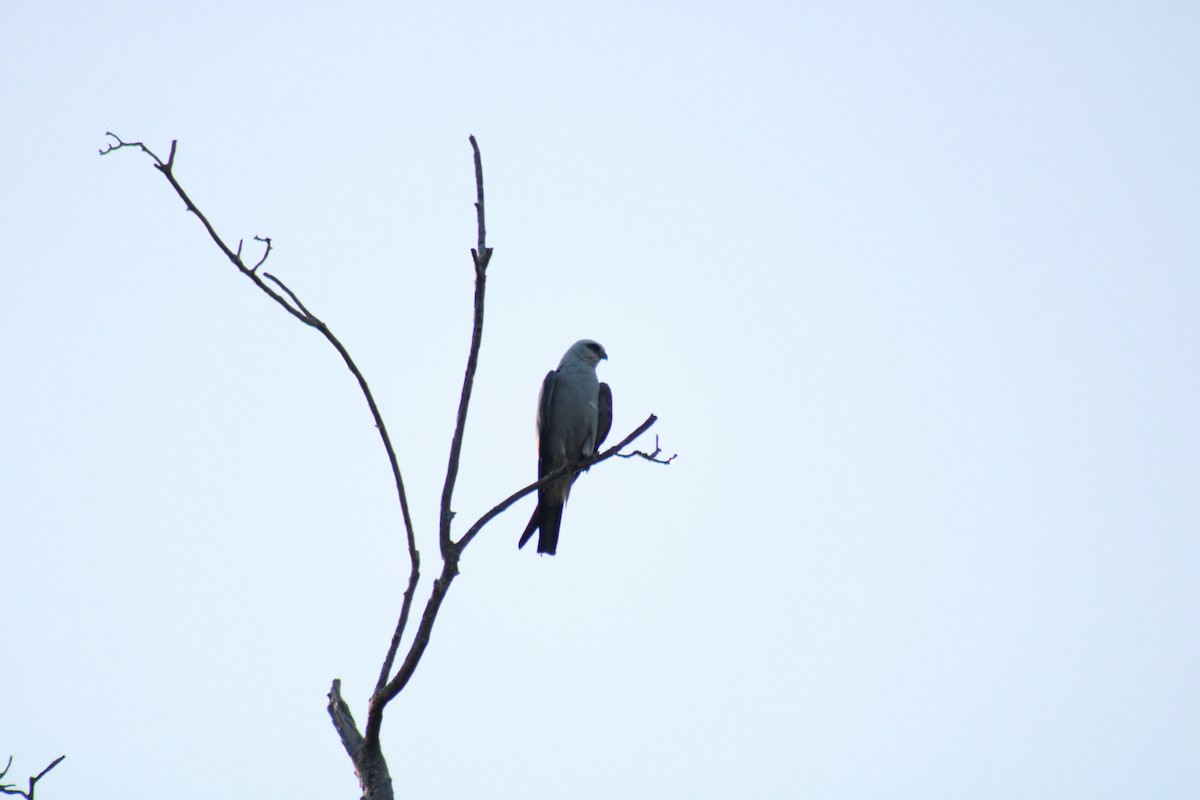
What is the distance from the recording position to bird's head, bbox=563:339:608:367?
8.89 meters

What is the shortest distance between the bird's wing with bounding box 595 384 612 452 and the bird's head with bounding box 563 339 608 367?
0.51 metres

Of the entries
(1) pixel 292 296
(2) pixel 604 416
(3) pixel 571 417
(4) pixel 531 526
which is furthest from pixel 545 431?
(1) pixel 292 296

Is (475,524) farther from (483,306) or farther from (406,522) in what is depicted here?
(483,306)

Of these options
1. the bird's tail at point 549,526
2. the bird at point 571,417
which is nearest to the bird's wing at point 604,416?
the bird at point 571,417

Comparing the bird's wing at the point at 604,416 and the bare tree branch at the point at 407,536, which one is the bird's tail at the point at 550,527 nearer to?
the bird's wing at the point at 604,416

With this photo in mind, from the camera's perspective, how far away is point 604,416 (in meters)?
8.38

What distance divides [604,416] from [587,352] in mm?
762

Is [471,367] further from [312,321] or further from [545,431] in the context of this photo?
[545,431]

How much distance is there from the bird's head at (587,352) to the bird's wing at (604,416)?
1.66ft

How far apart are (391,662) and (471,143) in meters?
1.58

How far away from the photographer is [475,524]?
10.8 feet

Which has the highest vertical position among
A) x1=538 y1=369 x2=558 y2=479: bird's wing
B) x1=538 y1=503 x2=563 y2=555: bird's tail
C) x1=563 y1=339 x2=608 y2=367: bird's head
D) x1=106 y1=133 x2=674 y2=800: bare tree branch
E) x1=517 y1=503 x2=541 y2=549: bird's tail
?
x1=563 y1=339 x2=608 y2=367: bird's head

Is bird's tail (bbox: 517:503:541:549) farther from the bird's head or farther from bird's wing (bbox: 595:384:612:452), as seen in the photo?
the bird's head

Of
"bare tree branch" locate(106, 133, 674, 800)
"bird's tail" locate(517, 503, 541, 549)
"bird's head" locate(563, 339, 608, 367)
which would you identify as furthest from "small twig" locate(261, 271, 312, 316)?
"bird's head" locate(563, 339, 608, 367)
